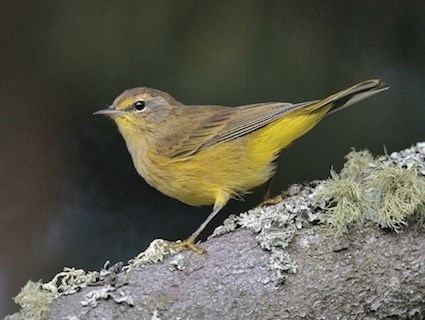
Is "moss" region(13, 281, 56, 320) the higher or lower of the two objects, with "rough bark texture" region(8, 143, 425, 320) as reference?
higher

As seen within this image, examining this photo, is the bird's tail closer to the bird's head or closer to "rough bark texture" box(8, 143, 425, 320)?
"rough bark texture" box(8, 143, 425, 320)

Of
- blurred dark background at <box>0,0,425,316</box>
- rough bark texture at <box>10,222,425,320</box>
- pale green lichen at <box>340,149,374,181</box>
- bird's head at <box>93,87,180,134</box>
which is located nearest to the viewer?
rough bark texture at <box>10,222,425,320</box>

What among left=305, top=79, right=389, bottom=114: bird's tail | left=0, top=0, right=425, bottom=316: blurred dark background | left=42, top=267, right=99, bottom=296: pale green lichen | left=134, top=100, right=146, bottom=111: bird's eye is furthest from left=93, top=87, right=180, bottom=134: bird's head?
left=42, top=267, right=99, bottom=296: pale green lichen

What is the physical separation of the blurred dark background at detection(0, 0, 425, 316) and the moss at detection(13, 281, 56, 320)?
773mm

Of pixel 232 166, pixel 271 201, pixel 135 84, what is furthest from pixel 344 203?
pixel 135 84

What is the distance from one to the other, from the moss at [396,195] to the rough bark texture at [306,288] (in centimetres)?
4

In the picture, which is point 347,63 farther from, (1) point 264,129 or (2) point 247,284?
(2) point 247,284

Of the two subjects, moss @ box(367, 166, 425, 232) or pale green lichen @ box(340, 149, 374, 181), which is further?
pale green lichen @ box(340, 149, 374, 181)

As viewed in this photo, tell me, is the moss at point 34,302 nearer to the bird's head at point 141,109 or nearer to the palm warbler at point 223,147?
the palm warbler at point 223,147

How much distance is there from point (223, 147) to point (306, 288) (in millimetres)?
598

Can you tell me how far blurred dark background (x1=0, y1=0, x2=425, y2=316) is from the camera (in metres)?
2.57

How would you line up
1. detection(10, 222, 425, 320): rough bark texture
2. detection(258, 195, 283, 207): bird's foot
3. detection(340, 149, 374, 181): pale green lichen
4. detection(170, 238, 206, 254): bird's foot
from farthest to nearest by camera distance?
detection(340, 149, 374, 181): pale green lichen, detection(258, 195, 283, 207): bird's foot, detection(170, 238, 206, 254): bird's foot, detection(10, 222, 425, 320): rough bark texture

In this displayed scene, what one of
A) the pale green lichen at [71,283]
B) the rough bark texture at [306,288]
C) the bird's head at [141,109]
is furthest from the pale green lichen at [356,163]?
the pale green lichen at [71,283]

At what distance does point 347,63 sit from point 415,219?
96cm
